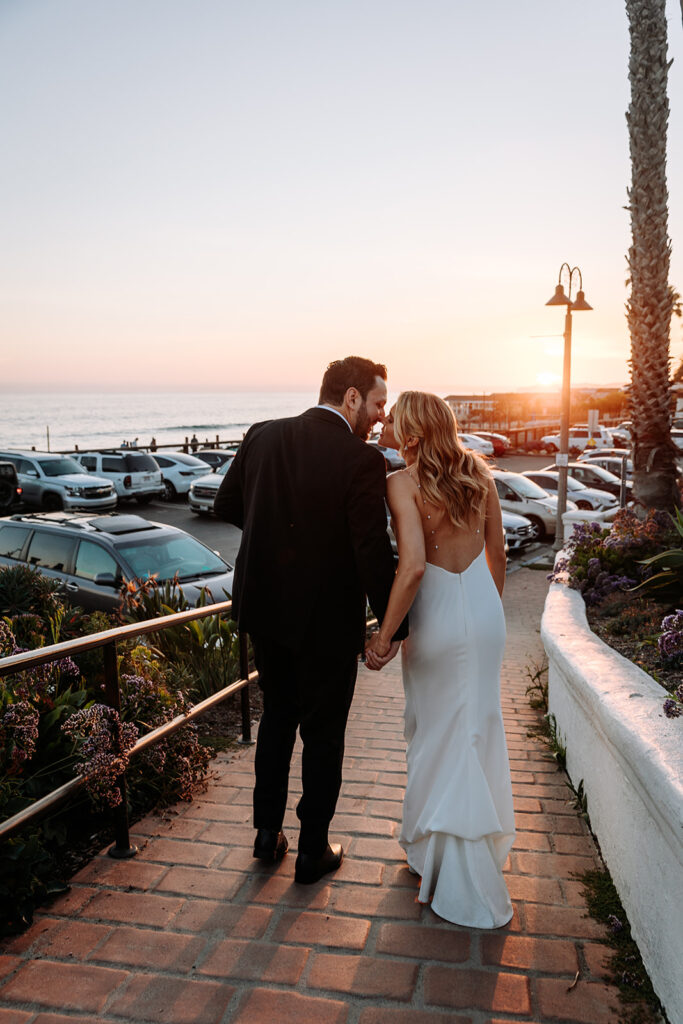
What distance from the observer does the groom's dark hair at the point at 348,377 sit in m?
2.90

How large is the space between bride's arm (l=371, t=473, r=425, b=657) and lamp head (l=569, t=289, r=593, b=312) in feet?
43.0

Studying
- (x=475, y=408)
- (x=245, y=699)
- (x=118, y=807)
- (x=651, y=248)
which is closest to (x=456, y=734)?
(x=118, y=807)

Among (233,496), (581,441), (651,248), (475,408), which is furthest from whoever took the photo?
(475,408)

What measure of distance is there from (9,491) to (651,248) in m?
18.8

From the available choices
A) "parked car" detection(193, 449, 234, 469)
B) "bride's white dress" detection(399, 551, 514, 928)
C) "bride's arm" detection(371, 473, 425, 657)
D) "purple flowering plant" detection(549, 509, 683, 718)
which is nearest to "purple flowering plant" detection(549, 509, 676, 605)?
"purple flowering plant" detection(549, 509, 683, 718)

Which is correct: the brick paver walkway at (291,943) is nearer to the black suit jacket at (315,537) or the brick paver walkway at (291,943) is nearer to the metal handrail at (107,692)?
the metal handrail at (107,692)

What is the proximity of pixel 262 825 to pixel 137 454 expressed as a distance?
23.5 m

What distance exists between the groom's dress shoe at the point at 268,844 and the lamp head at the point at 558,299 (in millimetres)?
13049

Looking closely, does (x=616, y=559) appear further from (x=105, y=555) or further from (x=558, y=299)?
(x=558, y=299)

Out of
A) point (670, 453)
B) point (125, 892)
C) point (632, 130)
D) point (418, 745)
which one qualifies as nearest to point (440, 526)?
point (418, 745)

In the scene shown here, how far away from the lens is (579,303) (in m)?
14.7

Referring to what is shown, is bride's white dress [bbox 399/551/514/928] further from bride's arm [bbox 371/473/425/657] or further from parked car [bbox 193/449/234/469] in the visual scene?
parked car [bbox 193/449/234/469]

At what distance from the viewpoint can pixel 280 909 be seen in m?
2.70

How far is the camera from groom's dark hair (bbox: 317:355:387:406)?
290 cm
